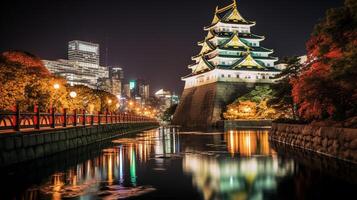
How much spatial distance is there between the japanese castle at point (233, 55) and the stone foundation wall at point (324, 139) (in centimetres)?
5554

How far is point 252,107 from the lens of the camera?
67250 mm

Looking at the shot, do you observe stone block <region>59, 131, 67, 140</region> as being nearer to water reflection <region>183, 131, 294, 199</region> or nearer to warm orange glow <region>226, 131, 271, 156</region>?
water reflection <region>183, 131, 294, 199</region>

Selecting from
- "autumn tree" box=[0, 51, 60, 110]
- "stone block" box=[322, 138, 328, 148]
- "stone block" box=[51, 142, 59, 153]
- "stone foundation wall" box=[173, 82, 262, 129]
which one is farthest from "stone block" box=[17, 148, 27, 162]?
"stone foundation wall" box=[173, 82, 262, 129]

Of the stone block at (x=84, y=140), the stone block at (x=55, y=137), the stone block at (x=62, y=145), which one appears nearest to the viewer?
the stone block at (x=55, y=137)

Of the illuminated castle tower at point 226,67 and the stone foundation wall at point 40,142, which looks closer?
the stone foundation wall at point 40,142

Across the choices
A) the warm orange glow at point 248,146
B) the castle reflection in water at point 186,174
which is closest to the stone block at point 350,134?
the castle reflection in water at point 186,174

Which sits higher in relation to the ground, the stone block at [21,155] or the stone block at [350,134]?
the stone block at [350,134]

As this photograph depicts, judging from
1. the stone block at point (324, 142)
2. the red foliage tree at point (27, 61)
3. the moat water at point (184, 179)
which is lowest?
the moat water at point (184, 179)

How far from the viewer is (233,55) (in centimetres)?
7944

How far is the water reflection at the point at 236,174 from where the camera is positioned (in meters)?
8.62

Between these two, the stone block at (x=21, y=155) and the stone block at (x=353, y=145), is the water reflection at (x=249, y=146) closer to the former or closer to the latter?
the stone block at (x=353, y=145)

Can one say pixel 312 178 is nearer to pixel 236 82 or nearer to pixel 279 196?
pixel 279 196

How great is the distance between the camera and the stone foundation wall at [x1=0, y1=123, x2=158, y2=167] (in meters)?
13.9

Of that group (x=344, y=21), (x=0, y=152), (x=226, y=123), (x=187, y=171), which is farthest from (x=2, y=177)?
(x=226, y=123)
